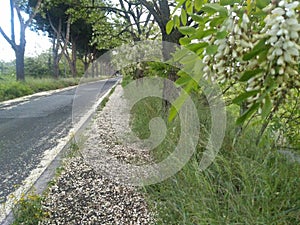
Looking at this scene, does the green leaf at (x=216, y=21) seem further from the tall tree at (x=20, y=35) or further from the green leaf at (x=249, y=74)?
the tall tree at (x=20, y=35)

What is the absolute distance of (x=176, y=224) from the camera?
2012 millimetres

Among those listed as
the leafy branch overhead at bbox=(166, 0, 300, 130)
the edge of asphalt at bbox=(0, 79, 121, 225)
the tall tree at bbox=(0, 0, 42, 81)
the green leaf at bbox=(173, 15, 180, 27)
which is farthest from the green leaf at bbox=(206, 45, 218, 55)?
the tall tree at bbox=(0, 0, 42, 81)

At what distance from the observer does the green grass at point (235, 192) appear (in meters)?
1.75

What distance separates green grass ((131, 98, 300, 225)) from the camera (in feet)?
5.75

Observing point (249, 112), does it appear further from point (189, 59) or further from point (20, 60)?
point (20, 60)

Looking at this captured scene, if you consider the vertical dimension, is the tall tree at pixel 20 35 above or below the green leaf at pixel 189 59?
above

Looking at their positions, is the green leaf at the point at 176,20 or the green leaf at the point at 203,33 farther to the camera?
the green leaf at the point at 176,20

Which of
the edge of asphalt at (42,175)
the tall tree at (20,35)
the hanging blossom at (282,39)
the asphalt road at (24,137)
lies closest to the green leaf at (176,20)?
the hanging blossom at (282,39)

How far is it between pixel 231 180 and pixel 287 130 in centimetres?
80

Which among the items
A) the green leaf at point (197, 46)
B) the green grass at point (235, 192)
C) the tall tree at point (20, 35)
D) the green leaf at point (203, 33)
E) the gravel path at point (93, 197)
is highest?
the tall tree at point (20, 35)

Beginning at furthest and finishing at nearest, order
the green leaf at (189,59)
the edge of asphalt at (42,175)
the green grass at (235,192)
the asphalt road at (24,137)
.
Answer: the asphalt road at (24,137), the edge of asphalt at (42,175), the green grass at (235,192), the green leaf at (189,59)

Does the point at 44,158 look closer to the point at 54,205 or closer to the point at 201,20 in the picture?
the point at 54,205

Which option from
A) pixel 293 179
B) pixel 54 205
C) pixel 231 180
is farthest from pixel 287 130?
pixel 54 205

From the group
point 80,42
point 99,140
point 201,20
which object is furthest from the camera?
point 80,42
